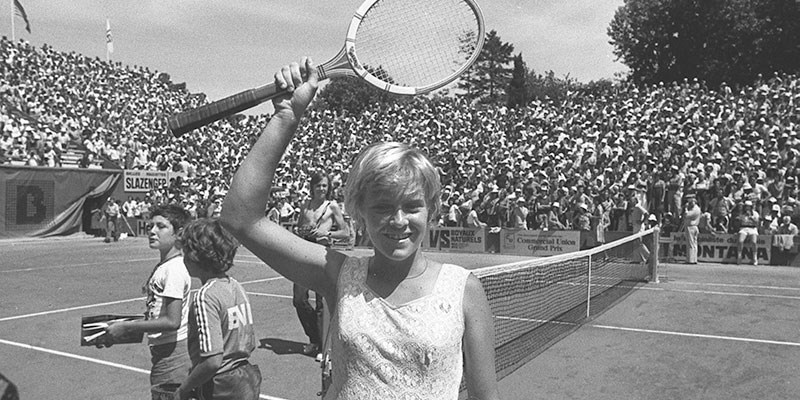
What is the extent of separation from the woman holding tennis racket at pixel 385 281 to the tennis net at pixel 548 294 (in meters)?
4.36

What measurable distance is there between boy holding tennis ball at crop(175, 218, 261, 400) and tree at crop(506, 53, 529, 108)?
6690cm

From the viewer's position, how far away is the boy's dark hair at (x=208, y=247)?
146 inches

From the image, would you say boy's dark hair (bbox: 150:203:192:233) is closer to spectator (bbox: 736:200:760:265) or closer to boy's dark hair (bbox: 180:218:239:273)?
boy's dark hair (bbox: 180:218:239:273)

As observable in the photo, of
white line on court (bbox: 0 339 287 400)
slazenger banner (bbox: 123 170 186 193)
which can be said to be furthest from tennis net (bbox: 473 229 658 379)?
slazenger banner (bbox: 123 170 186 193)

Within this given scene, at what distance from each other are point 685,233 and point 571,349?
11038 millimetres

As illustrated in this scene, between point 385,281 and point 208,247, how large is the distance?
200 cm

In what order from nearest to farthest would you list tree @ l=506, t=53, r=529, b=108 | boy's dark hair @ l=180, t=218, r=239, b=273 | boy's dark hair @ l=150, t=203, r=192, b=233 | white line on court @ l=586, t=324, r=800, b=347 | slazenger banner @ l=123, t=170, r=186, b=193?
boy's dark hair @ l=180, t=218, r=239, b=273, boy's dark hair @ l=150, t=203, r=192, b=233, white line on court @ l=586, t=324, r=800, b=347, slazenger banner @ l=123, t=170, r=186, b=193, tree @ l=506, t=53, r=529, b=108

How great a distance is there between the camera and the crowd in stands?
19.2 m

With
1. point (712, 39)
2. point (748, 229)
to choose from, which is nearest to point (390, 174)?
point (748, 229)

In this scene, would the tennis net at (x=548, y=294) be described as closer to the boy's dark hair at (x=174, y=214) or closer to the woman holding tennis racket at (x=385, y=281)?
the boy's dark hair at (x=174, y=214)

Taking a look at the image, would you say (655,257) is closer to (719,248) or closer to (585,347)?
(719,248)

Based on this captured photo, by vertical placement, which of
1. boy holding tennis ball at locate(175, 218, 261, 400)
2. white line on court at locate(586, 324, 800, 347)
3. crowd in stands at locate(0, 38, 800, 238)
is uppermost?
crowd in stands at locate(0, 38, 800, 238)

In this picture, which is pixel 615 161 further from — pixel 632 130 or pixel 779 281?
pixel 779 281

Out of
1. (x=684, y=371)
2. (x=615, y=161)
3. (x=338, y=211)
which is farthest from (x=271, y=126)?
(x=615, y=161)
